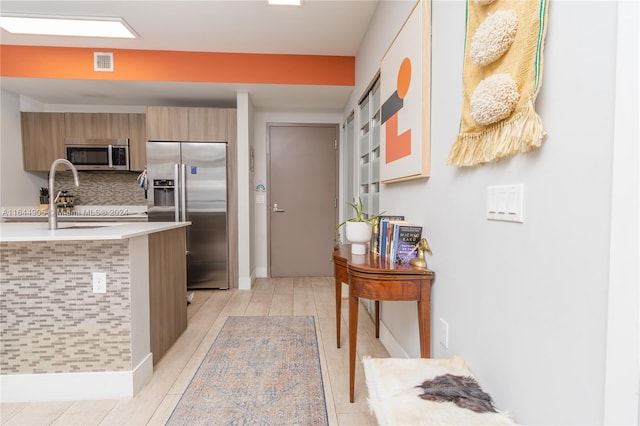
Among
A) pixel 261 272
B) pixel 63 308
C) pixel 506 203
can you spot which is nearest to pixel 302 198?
pixel 261 272

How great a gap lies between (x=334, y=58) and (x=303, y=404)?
3.28 meters

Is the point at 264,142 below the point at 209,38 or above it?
below

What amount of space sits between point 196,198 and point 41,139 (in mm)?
2041

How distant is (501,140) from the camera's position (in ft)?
3.26

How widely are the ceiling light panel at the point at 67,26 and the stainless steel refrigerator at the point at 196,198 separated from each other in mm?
1161

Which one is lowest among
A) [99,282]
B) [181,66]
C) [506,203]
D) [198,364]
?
[198,364]

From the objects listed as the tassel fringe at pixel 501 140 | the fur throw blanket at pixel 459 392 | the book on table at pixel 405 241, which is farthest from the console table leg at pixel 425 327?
the tassel fringe at pixel 501 140

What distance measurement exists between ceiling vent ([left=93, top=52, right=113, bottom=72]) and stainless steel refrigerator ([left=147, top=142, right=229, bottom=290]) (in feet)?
2.84

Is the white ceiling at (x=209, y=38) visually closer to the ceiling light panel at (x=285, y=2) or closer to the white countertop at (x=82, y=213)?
the ceiling light panel at (x=285, y=2)

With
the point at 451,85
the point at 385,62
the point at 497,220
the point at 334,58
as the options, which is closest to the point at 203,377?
the point at 497,220

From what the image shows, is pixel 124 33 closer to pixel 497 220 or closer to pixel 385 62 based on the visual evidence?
pixel 385 62

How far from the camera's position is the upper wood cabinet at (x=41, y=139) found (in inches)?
153

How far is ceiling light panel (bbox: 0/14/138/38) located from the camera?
9.04 ft

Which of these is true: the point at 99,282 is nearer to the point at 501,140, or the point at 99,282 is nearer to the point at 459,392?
the point at 459,392
